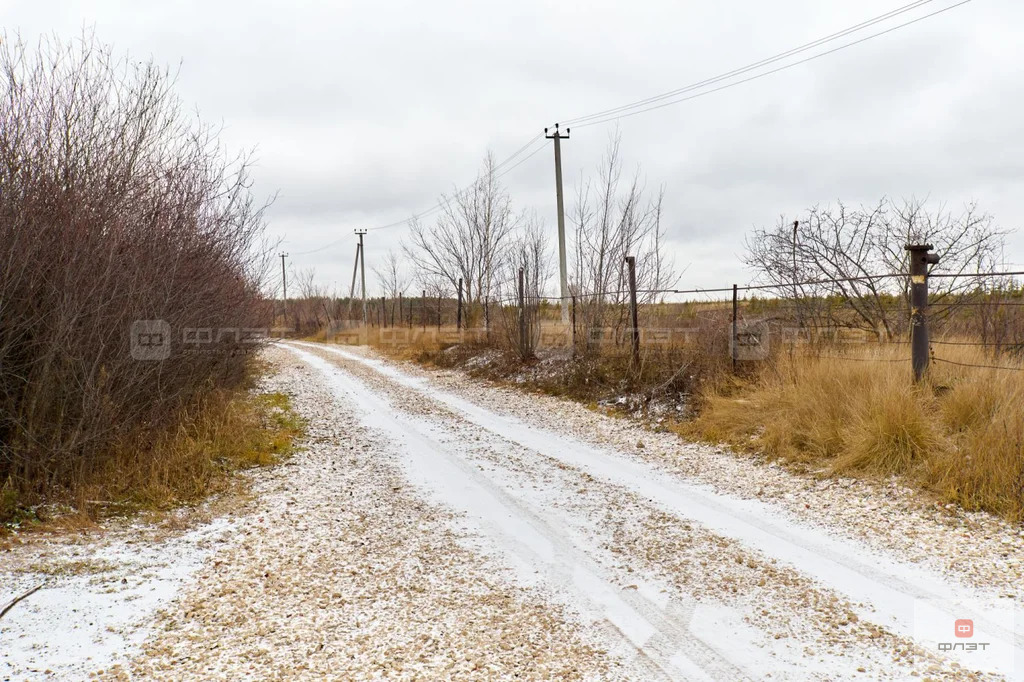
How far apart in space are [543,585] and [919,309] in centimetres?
551

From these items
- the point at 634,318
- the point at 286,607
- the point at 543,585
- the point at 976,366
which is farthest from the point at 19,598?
the point at 634,318

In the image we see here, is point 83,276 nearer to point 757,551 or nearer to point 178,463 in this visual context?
point 178,463

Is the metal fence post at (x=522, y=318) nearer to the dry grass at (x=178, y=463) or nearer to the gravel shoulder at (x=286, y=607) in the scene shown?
the dry grass at (x=178, y=463)

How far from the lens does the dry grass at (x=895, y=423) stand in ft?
16.7

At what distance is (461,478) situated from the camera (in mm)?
6477

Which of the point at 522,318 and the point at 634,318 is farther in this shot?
the point at 522,318

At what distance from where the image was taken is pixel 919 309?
274 inches

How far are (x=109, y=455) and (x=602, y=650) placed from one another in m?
4.81

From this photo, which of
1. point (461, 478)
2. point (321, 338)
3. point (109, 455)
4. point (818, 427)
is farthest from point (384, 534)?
point (321, 338)

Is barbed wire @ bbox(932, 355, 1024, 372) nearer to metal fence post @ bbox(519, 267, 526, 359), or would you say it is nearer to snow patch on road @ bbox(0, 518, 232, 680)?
snow patch on road @ bbox(0, 518, 232, 680)

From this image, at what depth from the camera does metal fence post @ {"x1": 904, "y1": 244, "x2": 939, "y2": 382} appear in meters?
6.92

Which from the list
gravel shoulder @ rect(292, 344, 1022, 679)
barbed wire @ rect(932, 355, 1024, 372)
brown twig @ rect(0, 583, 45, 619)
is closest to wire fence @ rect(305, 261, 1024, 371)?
barbed wire @ rect(932, 355, 1024, 372)

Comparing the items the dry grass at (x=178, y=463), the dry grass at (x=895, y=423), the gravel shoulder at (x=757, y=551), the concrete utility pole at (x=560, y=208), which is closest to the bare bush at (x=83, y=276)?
the dry grass at (x=178, y=463)

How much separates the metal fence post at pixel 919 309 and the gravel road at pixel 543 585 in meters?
2.10
